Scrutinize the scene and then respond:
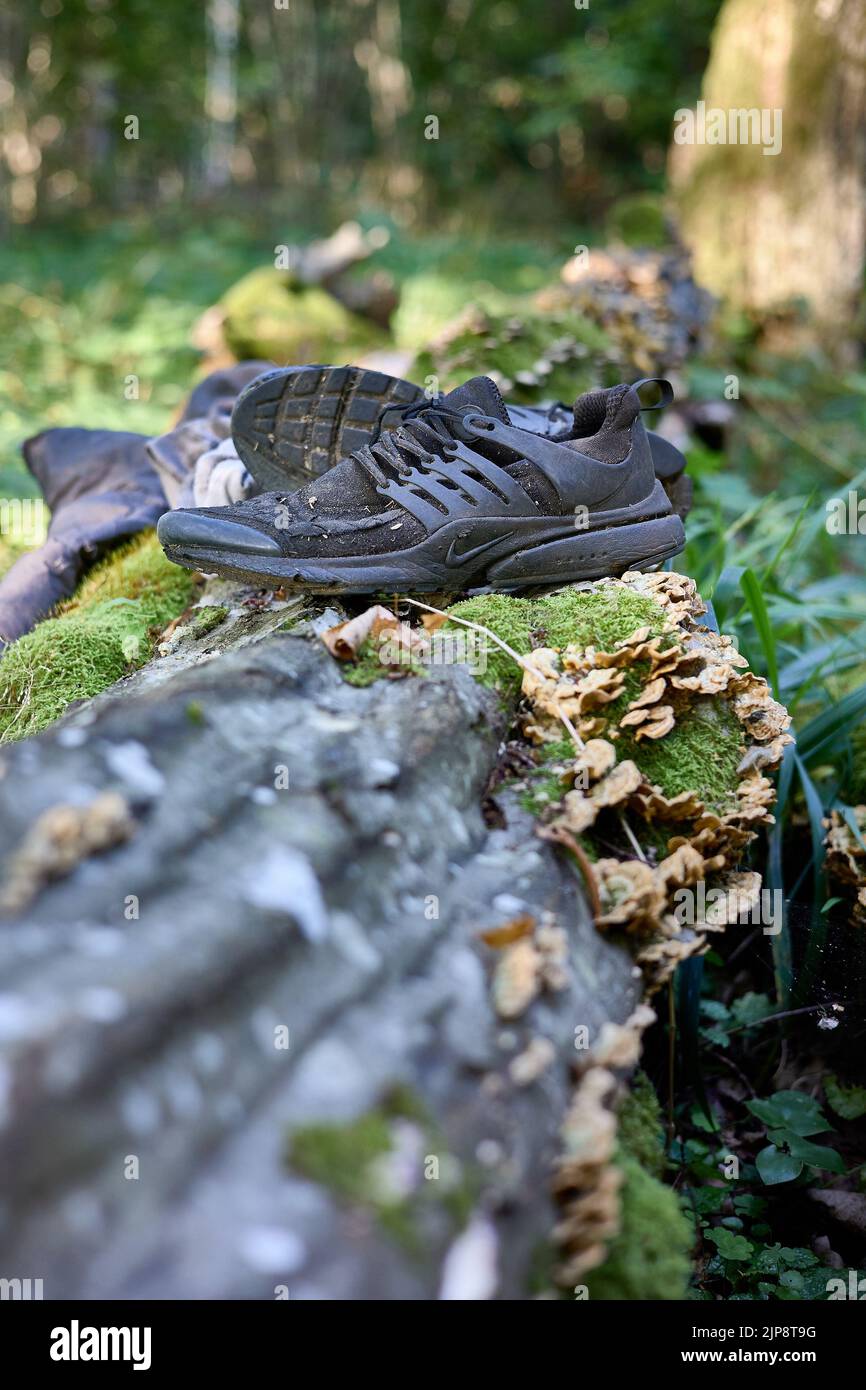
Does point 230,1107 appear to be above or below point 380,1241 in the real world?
above

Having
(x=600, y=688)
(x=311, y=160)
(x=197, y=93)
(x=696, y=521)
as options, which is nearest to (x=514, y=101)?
(x=311, y=160)

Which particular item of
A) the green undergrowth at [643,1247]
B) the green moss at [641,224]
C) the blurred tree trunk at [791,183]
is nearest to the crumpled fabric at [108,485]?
the green undergrowth at [643,1247]

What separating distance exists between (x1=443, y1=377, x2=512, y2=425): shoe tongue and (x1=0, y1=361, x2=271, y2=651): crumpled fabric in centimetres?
79

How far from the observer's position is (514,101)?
18453mm

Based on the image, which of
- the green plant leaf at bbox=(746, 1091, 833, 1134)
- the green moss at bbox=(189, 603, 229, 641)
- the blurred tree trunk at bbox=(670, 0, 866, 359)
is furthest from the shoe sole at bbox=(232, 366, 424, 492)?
the blurred tree trunk at bbox=(670, 0, 866, 359)

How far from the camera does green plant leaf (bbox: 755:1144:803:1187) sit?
84.4 inches

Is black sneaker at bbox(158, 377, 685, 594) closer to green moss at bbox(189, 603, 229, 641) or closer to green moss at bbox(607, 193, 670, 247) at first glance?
green moss at bbox(189, 603, 229, 641)

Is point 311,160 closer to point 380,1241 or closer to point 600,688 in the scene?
point 600,688

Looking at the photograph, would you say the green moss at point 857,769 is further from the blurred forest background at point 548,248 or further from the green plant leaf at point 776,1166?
the green plant leaf at point 776,1166

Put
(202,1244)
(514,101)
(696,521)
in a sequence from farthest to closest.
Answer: (514,101)
(696,521)
(202,1244)

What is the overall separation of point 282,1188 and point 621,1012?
671mm

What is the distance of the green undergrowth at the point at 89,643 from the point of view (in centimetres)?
247

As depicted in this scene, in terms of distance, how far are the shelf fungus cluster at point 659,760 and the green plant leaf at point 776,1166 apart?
2.54 feet
